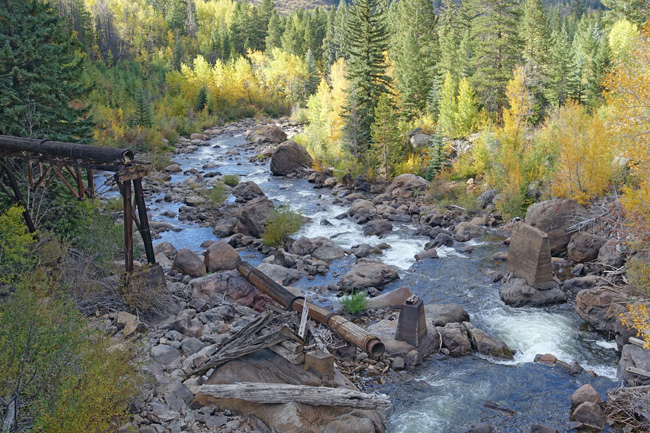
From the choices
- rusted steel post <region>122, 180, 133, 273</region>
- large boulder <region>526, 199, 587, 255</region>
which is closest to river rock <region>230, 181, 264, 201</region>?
→ large boulder <region>526, 199, 587, 255</region>

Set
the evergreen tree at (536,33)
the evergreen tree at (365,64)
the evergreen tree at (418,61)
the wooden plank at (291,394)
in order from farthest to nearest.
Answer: the evergreen tree at (536,33) < the evergreen tree at (418,61) < the evergreen tree at (365,64) < the wooden plank at (291,394)

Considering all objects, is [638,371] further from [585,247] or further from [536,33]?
[536,33]

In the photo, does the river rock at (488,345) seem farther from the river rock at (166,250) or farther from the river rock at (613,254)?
the river rock at (166,250)

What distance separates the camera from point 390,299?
15.9 metres

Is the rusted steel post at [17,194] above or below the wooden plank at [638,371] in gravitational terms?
above

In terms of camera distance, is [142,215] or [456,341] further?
[456,341]

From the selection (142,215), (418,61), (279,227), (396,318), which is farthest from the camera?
(418,61)

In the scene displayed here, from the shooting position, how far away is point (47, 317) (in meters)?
7.85

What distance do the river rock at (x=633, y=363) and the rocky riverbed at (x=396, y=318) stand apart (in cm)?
6

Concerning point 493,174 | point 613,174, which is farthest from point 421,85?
point 613,174

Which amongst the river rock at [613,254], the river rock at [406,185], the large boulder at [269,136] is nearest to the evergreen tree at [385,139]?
the river rock at [406,185]

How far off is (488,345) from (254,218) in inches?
527

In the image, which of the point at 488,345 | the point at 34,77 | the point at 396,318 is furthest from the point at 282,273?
the point at 34,77

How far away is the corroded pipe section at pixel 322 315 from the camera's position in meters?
12.3
